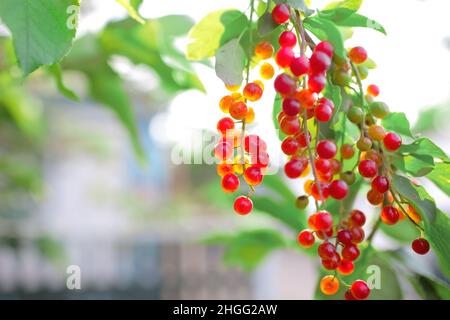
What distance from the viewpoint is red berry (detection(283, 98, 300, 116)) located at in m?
0.44

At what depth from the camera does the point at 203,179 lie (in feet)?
24.2

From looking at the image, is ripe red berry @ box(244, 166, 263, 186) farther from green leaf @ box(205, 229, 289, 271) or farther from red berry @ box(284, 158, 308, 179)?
green leaf @ box(205, 229, 289, 271)

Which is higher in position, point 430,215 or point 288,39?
point 288,39

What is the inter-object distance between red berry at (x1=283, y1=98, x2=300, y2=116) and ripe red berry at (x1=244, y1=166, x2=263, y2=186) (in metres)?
0.06

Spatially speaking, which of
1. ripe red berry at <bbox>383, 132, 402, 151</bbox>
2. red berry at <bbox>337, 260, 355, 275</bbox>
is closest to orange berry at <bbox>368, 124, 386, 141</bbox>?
ripe red berry at <bbox>383, 132, 402, 151</bbox>

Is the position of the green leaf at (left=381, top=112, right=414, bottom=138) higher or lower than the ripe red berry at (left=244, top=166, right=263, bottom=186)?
higher

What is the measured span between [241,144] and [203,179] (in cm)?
691

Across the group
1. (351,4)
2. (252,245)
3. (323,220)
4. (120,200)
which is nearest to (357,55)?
(351,4)

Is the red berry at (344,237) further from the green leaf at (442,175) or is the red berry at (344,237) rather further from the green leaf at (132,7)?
the green leaf at (132,7)

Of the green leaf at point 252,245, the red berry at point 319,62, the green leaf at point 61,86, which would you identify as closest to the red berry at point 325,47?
the red berry at point 319,62

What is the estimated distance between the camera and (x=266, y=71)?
515mm

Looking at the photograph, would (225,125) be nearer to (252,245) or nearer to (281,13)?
(281,13)

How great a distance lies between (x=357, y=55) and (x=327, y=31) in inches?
2.0

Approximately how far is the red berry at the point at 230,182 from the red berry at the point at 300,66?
0.10 m
